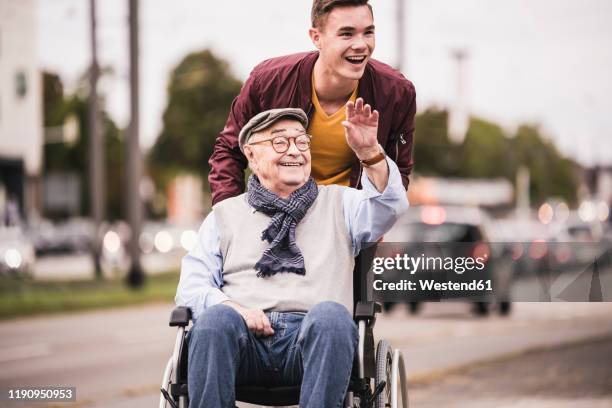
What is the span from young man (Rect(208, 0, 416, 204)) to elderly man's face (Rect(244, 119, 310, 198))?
0.33m

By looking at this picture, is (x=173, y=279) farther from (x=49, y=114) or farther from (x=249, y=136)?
(x=249, y=136)

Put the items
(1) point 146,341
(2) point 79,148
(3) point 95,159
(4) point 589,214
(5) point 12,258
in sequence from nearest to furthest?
(1) point 146,341 < (3) point 95,159 < (5) point 12,258 < (4) point 589,214 < (2) point 79,148

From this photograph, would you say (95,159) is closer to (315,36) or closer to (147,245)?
(315,36)

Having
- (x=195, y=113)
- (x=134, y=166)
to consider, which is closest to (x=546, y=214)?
(x=195, y=113)

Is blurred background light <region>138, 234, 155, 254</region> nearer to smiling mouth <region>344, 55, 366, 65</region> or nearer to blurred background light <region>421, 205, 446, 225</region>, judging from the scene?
blurred background light <region>421, 205, 446, 225</region>

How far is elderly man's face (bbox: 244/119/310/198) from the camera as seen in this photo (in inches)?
172

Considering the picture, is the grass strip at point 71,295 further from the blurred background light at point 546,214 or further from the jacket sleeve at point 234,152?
the blurred background light at point 546,214

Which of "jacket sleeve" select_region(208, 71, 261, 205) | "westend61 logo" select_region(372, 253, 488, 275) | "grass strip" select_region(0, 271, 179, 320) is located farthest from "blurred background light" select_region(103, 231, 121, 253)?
"jacket sleeve" select_region(208, 71, 261, 205)

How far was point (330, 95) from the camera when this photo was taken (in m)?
4.73

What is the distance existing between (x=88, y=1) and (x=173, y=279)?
7703mm

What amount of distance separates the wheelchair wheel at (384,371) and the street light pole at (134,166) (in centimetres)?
1810

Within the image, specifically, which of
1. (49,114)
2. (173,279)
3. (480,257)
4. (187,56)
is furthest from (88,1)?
(480,257)

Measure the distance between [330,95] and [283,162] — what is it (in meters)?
0.51

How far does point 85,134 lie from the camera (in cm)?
6084
